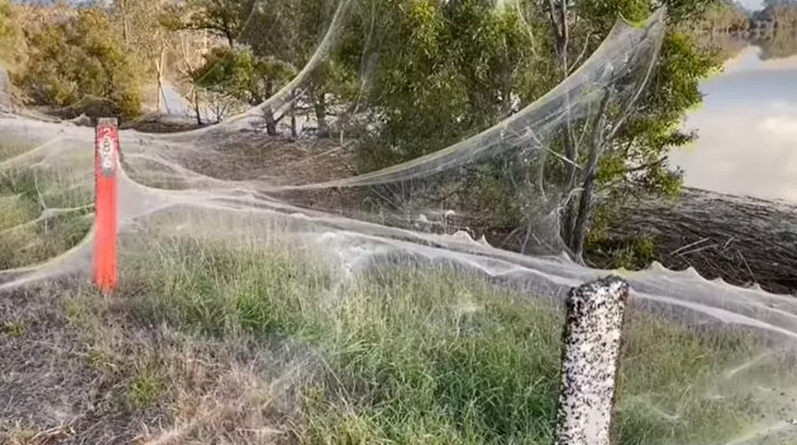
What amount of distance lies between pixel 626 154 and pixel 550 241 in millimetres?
639

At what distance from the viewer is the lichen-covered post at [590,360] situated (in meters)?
1.47

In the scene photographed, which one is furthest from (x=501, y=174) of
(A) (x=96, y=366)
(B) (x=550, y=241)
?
(A) (x=96, y=366)

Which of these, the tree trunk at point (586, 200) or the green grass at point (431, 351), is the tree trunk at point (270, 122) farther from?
the tree trunk at point (586, 200)

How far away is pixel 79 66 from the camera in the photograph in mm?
7719

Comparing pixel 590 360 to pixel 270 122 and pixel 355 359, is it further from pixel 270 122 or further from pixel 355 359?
pixel 270 122

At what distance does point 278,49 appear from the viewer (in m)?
5.40

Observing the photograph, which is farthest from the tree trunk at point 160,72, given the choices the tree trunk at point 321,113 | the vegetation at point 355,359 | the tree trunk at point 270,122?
the vegetation at point 355,359

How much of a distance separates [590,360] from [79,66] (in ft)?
24.1

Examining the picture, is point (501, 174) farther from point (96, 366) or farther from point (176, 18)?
point (176, 18)

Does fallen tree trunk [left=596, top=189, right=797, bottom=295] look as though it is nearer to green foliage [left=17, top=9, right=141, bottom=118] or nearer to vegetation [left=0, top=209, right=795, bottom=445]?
vegetation [left=0, top=209, right=795, bottom=445]

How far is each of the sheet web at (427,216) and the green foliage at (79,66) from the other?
3.27 metres

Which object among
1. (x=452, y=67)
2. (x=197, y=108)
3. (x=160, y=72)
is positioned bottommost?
(x=197, y=108)

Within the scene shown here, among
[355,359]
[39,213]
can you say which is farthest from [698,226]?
[39,213]

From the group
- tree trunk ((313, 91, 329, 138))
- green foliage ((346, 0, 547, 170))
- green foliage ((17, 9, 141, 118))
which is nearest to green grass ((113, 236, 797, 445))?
green foliage ((346, 0, 547, 170))
